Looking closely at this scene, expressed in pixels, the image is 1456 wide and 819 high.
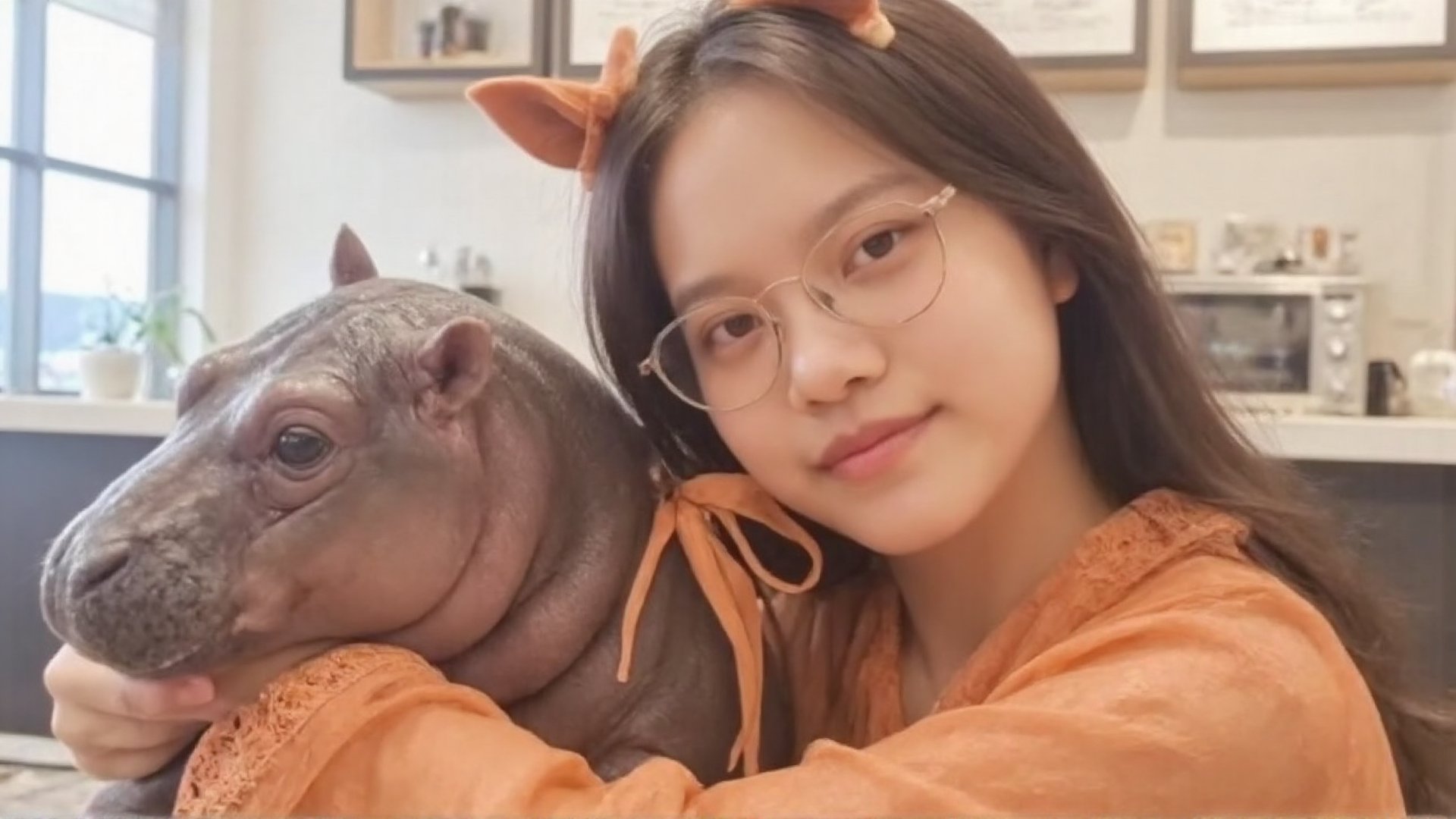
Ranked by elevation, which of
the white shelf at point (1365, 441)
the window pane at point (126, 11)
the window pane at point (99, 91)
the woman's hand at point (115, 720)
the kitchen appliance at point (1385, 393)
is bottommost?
the woman's hand at point (115, 720)

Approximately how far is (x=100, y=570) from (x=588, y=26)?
2150 millimetres

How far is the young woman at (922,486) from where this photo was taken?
0.61 meters

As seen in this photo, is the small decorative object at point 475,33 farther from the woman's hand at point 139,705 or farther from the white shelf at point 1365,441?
the woman's hand at point 139,705

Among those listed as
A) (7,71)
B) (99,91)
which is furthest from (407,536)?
(99,91)

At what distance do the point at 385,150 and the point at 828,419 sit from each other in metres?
2.39

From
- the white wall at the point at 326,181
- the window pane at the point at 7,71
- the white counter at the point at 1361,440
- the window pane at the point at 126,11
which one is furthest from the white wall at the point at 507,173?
the white counter at the point at 1361,440

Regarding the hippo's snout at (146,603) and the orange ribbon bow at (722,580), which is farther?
the orange ribbon bow at (722,580)

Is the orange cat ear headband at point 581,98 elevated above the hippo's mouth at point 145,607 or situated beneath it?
elevated above

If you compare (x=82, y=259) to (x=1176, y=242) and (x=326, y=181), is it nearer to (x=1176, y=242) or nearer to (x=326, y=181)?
(x=326, y=181)

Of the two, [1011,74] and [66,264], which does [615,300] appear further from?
[66,264]

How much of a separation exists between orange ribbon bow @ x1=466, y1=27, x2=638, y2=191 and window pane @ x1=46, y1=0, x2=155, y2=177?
2475 mm

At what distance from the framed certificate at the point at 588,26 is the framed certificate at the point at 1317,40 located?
39.0 inches

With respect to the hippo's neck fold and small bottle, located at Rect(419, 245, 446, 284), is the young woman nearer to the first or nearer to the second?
the hippo's neck fold

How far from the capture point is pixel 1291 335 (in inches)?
86.9
